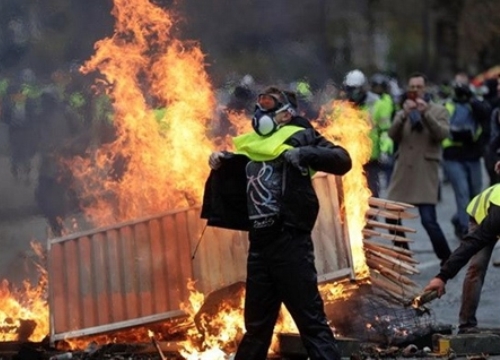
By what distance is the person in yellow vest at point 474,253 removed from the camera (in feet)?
26.0

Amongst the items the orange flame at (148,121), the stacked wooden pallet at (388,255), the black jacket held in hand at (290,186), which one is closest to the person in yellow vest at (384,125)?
the stacked wooden pallet at (388,255)

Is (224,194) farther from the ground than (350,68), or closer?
closer

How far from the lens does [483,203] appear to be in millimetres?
8367

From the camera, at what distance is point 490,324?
949 cm

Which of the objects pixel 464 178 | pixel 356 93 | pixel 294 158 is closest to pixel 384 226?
pixel 294 158

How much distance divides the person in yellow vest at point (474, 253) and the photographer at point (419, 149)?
3.37 m

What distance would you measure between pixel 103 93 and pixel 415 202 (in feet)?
12.0

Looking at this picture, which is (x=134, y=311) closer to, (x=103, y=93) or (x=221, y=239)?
(x=221, y=239)

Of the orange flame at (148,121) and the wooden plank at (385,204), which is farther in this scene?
the wooden plank at (385,204)

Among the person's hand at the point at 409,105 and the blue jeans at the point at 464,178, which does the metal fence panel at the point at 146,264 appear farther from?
the blue jeans at the point at 464,178

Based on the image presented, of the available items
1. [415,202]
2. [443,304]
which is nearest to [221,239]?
[443,304]

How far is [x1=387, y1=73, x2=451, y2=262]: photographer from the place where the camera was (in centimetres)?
1210

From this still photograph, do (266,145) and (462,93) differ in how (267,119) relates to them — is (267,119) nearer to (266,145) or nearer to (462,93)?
(266,145)

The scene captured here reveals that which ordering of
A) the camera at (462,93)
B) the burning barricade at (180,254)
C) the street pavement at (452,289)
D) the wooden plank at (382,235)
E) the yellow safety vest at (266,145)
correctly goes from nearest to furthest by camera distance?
the yellow safety vest at (266,145) < the burning barricade at (180,254) < the wooden plank at (382,235) < the street pavement at (452,289) < the camera at (462,93)
